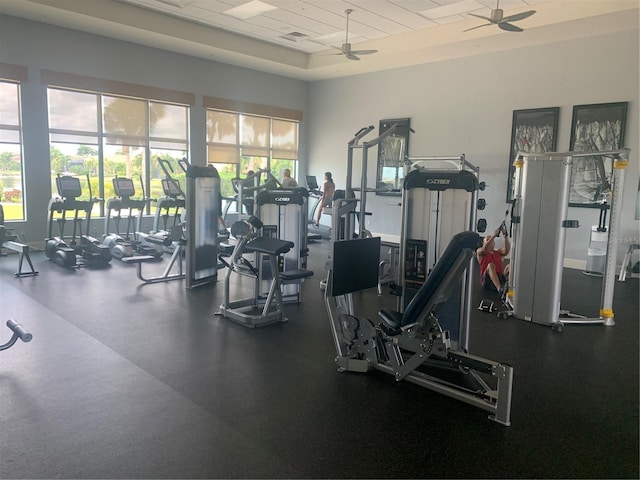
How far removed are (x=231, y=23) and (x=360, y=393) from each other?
755cm

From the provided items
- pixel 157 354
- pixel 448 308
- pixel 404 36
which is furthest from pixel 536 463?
pixel 404 36

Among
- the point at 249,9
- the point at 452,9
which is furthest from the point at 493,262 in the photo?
the point at 249,9

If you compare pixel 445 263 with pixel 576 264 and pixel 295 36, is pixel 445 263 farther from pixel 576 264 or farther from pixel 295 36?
pixel 295 36

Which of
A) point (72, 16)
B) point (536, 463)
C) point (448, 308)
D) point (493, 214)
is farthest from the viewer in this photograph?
point (493, 214)

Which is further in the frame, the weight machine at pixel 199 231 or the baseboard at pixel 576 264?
the baseboard at pixel 576 264

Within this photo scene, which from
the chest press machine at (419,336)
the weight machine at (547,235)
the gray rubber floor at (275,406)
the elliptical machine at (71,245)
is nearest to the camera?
the gray rubber floor at (275,406)

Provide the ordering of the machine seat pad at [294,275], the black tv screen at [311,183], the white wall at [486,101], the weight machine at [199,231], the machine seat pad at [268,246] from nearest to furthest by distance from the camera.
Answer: the machine seat pad at [268,246] < the machine seat pad at [294,275] < the weight machine at [199,231] < the white wall at [486,101] < the black tv screen at [311,183]

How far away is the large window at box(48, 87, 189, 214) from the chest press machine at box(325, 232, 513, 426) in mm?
7030

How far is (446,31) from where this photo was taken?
8.34 meters

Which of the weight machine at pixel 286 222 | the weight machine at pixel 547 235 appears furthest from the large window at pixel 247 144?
the weight machine at pixel 547 235

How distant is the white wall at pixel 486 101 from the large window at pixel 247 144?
2.75 feet

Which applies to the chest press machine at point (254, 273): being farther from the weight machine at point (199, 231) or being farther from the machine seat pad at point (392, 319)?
the machine seat pad at point (392, 319)

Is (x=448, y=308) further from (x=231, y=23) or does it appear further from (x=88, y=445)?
(x=231, y=23)

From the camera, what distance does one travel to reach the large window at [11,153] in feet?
25.4
